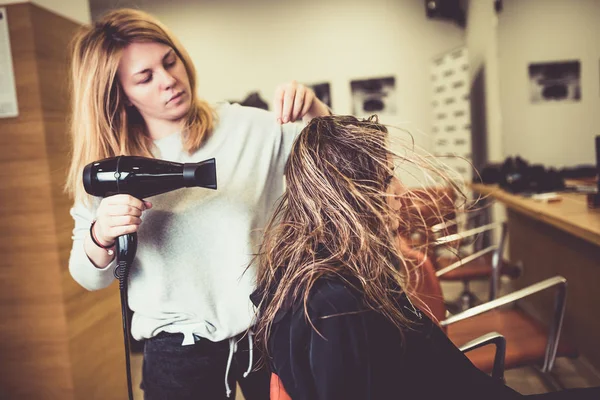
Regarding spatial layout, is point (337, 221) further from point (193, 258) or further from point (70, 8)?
point (70, 8)

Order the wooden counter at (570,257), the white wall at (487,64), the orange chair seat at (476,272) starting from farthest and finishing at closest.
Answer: the white wall at (487,64)
the orange chair seat at (476,272)
the wooden counter at (570,257)

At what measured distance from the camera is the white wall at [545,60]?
291 cm

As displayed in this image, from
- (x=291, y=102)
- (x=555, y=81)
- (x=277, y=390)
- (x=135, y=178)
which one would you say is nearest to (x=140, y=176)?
(x=135, y=178)

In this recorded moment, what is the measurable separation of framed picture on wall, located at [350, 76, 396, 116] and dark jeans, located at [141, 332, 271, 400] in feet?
13.9

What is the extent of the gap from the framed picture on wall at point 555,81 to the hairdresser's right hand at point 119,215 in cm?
304

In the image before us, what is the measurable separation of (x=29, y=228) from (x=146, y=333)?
93 cm

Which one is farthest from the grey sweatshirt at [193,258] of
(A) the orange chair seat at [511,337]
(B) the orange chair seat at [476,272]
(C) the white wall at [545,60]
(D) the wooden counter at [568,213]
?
(C) the white wall at [545,60]

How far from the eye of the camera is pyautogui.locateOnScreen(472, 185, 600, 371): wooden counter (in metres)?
1.90

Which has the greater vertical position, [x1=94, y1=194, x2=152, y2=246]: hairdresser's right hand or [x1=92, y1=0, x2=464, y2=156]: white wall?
[x1=92, y1=0, x2=464, y2=156]: white wall

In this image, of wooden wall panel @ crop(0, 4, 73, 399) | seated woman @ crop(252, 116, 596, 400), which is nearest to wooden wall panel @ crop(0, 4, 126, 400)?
wooden wall panel @ crop(0, 4, 73, 399)

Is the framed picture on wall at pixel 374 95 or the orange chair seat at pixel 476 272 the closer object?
the orange chair seat at pixel 476 272

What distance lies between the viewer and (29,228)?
5.58ft

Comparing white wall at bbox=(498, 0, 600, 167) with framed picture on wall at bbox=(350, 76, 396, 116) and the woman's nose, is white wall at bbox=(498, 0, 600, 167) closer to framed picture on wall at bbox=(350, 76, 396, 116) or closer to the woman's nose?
framed picture on wall at bbox=(350, 76, 396, 116)

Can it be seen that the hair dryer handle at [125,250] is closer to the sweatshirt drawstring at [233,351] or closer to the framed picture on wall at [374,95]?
the sweatshirt drawstring at [233,351]
